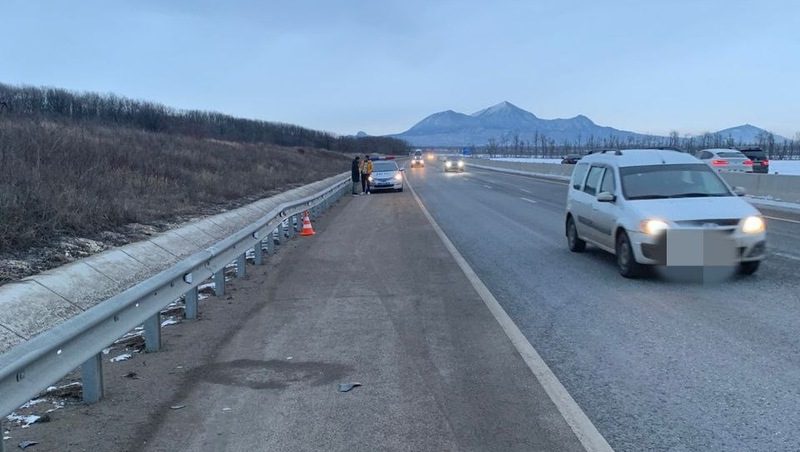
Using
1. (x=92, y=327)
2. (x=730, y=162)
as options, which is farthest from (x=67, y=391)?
(x=730, y=162)

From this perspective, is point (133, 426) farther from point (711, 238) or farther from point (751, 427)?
point (711, 238)

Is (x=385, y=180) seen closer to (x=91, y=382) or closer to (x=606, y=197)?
(x=606, y=197)

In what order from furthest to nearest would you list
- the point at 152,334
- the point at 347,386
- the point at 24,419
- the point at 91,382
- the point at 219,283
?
1. the point at 219,283
2. the point at 152,334
3. the point at 347,386
4. the point at 91,382
5. the point at 24,419

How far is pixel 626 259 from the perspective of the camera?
1022cm

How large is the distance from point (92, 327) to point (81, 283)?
4564 mm

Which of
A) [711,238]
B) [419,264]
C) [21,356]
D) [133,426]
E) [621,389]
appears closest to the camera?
[21,356]

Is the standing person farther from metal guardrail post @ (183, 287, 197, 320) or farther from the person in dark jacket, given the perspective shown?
metal guardrail post @ (183, 287, 197, 320)

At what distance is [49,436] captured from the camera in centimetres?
472

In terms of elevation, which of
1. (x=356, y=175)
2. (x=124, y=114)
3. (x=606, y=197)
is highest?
(x=124, y=114)

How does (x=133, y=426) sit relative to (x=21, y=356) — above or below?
below

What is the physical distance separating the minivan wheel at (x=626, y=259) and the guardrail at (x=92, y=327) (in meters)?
5.59

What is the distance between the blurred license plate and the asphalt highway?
13.1 inches

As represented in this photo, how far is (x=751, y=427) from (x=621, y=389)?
1.02 meters

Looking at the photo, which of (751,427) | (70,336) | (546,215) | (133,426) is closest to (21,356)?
(70,336)
